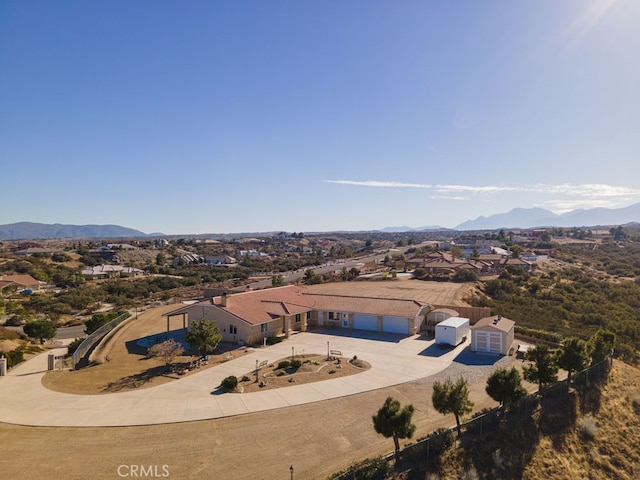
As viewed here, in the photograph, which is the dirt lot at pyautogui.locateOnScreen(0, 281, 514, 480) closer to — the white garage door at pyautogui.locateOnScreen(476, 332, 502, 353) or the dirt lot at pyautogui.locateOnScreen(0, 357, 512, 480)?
the dirt lot at pyautogui.locateOnScreen(0, 357, 512, 480)

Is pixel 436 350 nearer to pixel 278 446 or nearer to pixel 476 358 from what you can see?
pixel 476 358

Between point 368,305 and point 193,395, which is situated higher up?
point 368,305

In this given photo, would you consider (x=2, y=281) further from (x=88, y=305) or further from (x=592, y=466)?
(x=592, y=466)

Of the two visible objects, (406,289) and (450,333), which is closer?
(450,333)

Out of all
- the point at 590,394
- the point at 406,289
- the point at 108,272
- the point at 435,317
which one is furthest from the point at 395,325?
the point at 108,272

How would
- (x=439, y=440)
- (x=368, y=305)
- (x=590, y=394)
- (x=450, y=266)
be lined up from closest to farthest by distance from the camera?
(x=439, y=440)
(x=590, y=394)
(x=368, y=305)
(x=450, y=266)

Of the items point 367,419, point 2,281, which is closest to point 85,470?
point 367,419

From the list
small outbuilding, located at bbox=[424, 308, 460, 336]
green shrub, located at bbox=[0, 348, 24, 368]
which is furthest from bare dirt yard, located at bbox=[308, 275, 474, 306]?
green shrub, located at bbox=[0, 348, 24, 368]
